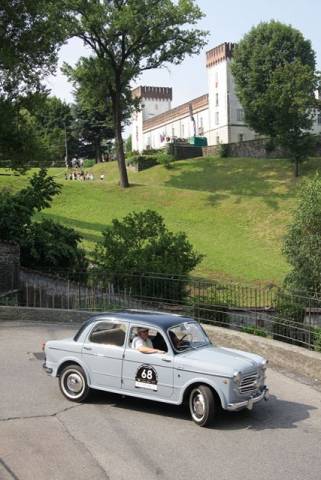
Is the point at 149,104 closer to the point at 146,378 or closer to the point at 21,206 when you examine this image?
the point at 21,206

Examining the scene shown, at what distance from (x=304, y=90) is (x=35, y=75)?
35.0 metres

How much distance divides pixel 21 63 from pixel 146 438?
21.2 meters

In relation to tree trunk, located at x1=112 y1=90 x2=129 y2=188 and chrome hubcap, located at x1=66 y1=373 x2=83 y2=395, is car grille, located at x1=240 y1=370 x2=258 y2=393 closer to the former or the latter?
chrome hubcap, located at x1=66 y1=373 x2=83 y2=395

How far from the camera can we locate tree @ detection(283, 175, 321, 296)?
A: 2467 cm

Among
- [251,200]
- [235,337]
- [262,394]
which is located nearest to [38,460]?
[262,394]

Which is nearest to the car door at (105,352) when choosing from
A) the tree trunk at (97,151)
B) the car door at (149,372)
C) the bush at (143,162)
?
the car door at (149,372)

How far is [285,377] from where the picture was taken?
11.8m

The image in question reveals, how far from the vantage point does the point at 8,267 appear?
19.5m

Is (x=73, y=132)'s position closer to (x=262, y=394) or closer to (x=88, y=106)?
(x=88, y=106)

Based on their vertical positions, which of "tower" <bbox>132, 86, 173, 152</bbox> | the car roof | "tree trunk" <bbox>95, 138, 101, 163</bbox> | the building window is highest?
"tower" <bbox>132, 86, 173, 152</bbox>

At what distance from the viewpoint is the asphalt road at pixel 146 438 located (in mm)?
7395

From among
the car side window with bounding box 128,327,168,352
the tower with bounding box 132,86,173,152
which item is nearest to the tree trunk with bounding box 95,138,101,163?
the tower with bounding box 132,86,173,152

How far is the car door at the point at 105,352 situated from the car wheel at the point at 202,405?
1.30 metres

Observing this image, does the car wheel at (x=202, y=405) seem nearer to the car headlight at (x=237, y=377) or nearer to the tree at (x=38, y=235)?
the car headlight at (x=237, y=377)
